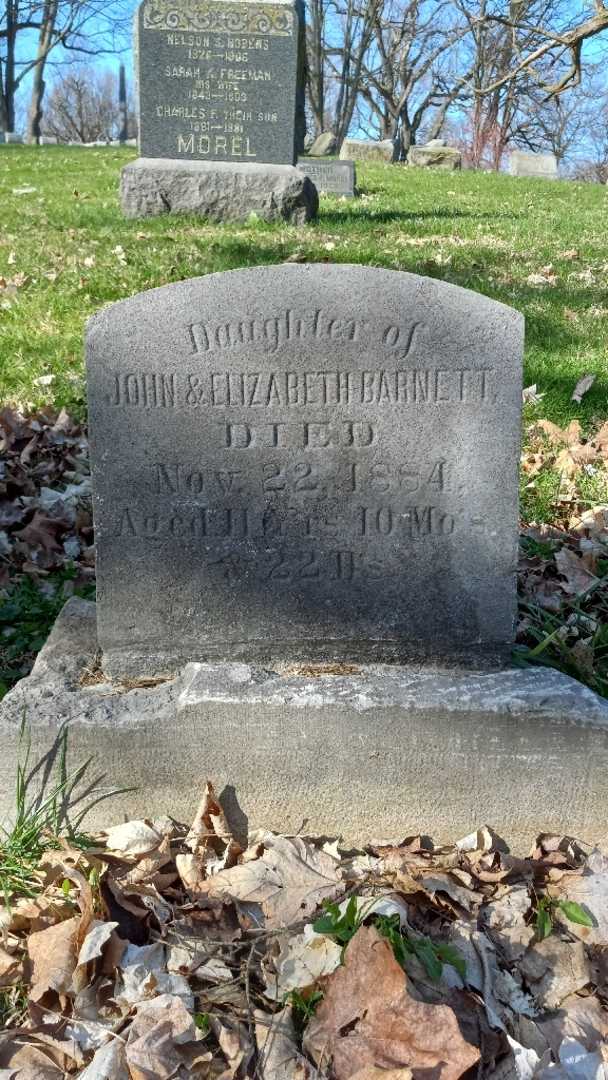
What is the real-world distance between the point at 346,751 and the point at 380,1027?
755 mm

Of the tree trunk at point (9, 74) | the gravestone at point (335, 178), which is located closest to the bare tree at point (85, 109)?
the tree trunk at point (9, 74)

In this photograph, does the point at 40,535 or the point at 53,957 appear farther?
the point at 40,535

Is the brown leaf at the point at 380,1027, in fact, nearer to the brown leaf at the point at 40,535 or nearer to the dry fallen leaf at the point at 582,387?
the brown leaf at the point at 40,535

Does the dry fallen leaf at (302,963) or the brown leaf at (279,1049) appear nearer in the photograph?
the brown leaf at (279,1049)

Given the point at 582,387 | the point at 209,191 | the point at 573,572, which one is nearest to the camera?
the point at 573,572

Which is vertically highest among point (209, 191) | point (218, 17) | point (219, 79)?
point (218, 17)

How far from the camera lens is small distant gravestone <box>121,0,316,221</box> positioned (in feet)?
28.6

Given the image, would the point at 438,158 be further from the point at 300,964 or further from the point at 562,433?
the point at 300,964

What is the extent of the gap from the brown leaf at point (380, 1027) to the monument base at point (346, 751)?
1.98ft

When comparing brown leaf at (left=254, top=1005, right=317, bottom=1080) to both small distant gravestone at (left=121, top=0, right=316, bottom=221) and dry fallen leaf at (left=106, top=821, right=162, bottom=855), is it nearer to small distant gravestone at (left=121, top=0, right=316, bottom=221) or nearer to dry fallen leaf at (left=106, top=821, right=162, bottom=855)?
dry fallen leaf at (left=106, top=821, right=162, bottom=855)

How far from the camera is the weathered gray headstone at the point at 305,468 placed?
2482mm

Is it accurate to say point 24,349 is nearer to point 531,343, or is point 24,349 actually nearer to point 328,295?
point 531,343

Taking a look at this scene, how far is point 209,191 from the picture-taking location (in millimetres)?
8688

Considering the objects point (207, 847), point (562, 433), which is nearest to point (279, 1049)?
point (207, 847)
